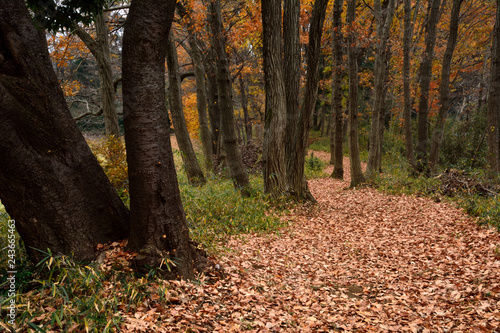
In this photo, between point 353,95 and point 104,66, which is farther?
point 353,95

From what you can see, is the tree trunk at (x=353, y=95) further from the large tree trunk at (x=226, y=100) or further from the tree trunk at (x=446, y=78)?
the large tree trunk at (x=226, y=100)

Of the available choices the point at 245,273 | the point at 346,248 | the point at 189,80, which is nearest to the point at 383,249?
the point at 346,248

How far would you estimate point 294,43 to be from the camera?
24.0 feet

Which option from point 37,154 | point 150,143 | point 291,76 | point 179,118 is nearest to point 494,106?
point 291,76

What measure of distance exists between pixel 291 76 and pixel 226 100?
1866 mm

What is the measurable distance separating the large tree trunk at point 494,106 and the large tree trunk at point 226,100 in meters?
8.15

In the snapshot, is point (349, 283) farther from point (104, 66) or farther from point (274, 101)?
point (104, 66)

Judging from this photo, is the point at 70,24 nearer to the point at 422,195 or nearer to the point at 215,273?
the point at 215,273

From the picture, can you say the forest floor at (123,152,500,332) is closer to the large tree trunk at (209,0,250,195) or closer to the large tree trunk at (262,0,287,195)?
the large tree trunk at (262,0,287,195)

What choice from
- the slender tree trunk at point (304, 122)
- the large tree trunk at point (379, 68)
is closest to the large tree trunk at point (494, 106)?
the large tree trunk at point (379, 68)

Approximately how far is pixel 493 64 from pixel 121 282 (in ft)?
38.3

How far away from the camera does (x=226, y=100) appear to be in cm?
791

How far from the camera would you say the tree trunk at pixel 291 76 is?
717 centimetres

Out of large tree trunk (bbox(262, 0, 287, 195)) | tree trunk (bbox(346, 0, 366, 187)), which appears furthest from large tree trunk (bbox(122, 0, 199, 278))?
tree trunk (bbox(346, 0, 366, 187))
